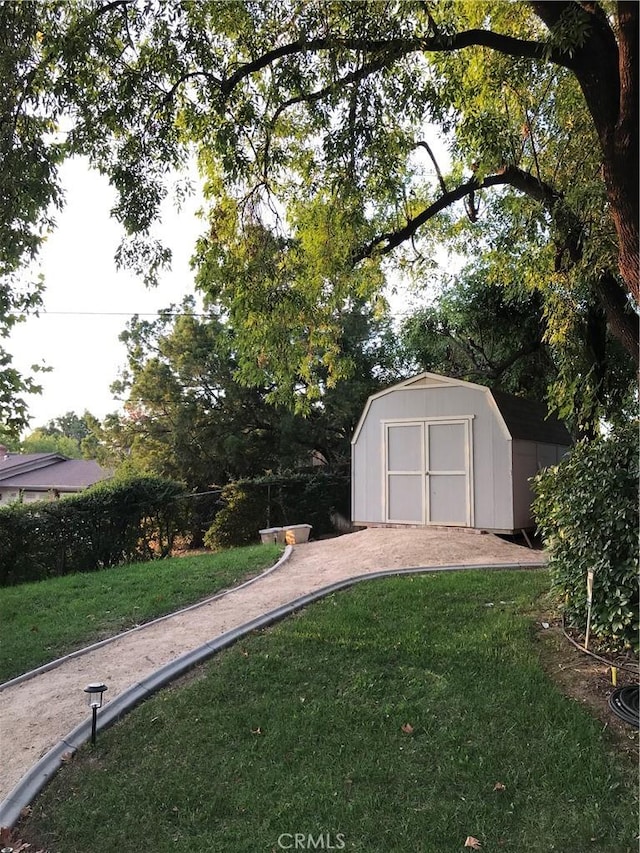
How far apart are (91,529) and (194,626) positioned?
17.9ft

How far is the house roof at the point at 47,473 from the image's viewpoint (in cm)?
2695

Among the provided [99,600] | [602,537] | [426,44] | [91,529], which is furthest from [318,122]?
[91,529]

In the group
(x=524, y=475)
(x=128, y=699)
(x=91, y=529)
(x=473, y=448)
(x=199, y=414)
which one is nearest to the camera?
(x=128, y=699)

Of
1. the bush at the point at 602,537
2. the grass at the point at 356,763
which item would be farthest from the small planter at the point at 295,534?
the bush at the point at 602,537

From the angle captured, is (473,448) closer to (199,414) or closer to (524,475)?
(524,475)

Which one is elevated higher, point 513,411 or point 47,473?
point 513,411

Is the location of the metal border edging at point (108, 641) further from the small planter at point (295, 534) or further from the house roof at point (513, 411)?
the house roof at point (513, 411)

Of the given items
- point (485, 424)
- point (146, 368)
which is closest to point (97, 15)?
point (485, 424)

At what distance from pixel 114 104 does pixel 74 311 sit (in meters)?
13.7

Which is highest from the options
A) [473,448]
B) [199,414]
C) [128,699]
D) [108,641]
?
[199,414]

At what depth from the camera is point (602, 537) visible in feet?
13.2

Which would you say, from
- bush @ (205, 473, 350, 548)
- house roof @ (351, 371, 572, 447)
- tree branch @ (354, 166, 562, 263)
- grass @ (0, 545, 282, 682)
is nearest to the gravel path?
grass @ (0, 545, 282, 682)

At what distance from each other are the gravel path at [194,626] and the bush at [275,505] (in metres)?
3.32

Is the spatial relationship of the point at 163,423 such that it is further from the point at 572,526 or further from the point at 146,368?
the point at 572,526
